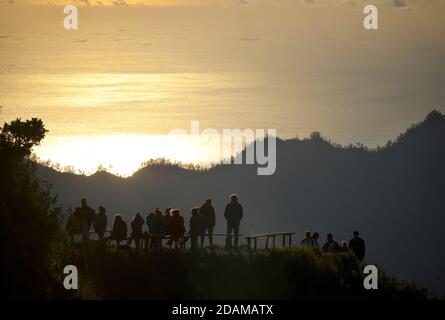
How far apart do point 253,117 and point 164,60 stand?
3107 cm

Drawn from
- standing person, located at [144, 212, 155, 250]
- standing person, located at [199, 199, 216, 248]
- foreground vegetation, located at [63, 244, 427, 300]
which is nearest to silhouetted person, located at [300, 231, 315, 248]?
foreground vegetation, located at [63, 244, 427, 300]

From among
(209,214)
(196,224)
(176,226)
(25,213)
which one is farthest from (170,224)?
(25,213)

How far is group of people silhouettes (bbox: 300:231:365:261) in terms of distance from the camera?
49.5m

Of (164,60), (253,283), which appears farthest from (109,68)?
(253,283)

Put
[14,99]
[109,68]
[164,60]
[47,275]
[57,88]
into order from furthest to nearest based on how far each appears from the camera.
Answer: [164,60] → [109,68] → [57,88] → [14,99] → [47,275]

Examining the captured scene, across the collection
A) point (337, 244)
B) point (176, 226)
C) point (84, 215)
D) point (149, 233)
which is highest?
point (84, 215)

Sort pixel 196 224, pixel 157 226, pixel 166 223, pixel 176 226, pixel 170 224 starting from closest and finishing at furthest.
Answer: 1. pixel 196 224
2. pixel 176 226
3. pixel 170 224
4. pixel 166 223
5. pixel 157 226

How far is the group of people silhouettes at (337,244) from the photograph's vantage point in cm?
4947

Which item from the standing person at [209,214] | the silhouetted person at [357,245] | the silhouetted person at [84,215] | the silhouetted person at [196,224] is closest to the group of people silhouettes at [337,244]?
the silhouetted person at [357,245]

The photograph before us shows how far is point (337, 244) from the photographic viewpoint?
52.4 meters

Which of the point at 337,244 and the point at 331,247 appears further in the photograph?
the point at 331,247

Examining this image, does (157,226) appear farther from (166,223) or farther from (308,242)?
(308,242)

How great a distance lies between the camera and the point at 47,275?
156 ft
